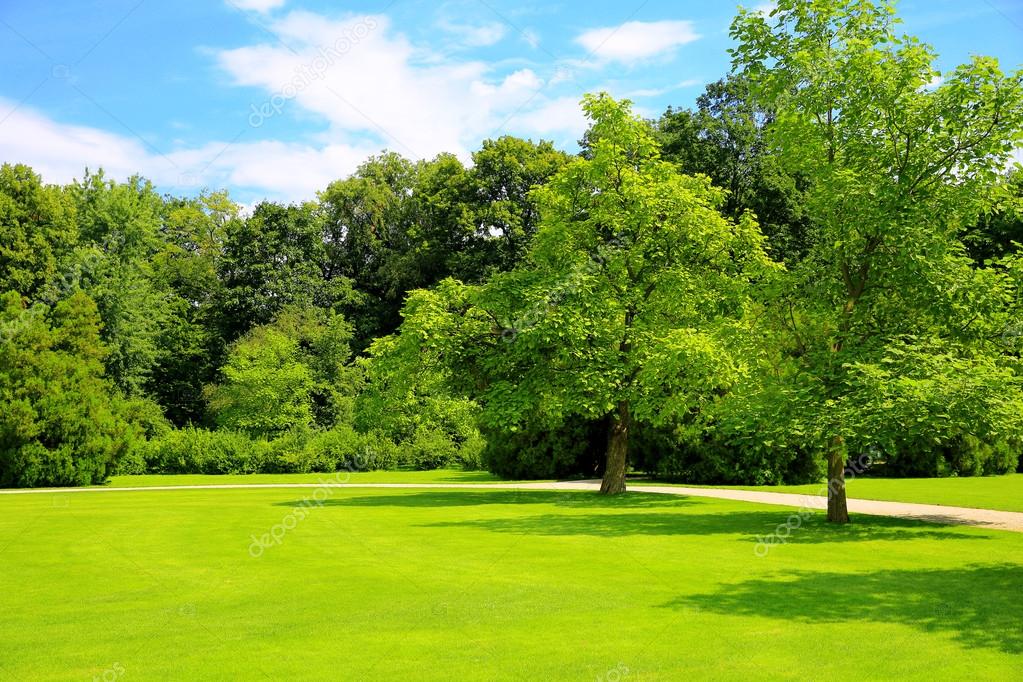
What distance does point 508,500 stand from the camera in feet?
77.8

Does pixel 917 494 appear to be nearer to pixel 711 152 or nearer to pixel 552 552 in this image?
pixel 552 552

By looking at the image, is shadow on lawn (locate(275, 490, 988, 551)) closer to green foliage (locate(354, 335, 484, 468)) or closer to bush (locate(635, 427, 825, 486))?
bush (locate(635, 427, 825, 486))

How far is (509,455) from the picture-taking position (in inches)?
1348

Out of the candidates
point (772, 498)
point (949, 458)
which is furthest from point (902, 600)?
point (949, 458)

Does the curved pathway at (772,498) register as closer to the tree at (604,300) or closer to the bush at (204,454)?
the tree at (604,300)

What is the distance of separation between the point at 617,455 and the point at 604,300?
4.96 meters

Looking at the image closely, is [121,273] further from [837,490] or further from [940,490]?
[837,490]

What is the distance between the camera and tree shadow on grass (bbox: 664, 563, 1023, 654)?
28.9 ft

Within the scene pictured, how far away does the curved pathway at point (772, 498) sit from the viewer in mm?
18047

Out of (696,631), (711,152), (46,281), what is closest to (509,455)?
(711,152)

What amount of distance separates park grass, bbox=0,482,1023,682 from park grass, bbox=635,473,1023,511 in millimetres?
6062

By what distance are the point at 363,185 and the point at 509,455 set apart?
36726 millimetres

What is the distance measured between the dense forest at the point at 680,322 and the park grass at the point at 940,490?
1.22m

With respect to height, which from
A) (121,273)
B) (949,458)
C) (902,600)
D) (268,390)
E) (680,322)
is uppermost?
(121,273)
